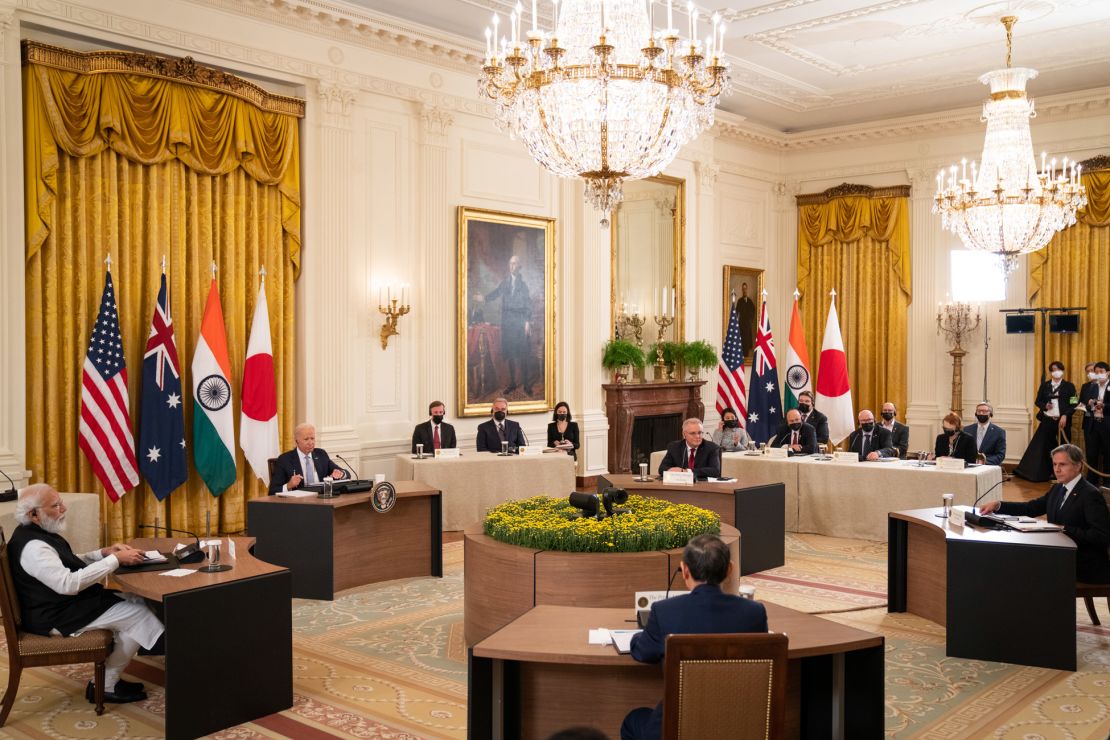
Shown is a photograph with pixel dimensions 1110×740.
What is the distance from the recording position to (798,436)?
11812 millimetres

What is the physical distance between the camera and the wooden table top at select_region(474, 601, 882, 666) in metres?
4.09

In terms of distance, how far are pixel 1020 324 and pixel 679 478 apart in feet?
27.5

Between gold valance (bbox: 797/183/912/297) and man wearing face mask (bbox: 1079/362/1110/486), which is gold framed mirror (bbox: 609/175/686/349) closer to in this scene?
gold valance (bbox: 797/183/912/297)

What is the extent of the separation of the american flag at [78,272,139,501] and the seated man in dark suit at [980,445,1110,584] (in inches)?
298

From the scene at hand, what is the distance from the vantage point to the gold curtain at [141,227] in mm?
8734

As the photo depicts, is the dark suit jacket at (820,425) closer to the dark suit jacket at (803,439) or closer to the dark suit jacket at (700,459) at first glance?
the dark suit jacket at (803,439)

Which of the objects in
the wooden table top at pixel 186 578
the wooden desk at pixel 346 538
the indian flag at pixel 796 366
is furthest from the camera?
the indian flag at pixel 796 366

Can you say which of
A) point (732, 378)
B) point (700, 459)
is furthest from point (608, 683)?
point (732, 378)

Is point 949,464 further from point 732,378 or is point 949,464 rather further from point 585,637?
point 585,637

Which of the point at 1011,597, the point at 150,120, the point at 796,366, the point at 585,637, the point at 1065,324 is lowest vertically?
the point at 1011,597

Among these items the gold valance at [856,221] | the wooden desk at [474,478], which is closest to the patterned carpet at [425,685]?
the wooden desk at [474,478]

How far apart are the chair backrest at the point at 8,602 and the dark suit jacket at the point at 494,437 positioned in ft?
21.3

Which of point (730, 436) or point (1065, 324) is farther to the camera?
point (1065, 324)

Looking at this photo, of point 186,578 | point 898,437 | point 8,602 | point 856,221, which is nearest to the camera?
point 8,602
